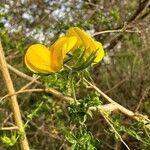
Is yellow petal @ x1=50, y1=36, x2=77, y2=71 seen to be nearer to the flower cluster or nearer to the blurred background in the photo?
the flower cluster

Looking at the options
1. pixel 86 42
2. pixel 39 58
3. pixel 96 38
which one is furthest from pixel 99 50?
pixel 96 38

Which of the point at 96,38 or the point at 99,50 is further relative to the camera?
the point at 96,38

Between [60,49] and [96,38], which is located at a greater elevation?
[60,49]

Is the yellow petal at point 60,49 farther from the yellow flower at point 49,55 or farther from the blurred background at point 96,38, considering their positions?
the blurred background at point 96,38

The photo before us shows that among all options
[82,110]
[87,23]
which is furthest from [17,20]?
[82,110]

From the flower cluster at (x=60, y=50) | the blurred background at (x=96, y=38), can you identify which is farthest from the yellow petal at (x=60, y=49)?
the blurred background at (x=96, y=38)

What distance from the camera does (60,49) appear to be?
136 centimetres

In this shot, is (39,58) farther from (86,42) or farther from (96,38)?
(96,38)

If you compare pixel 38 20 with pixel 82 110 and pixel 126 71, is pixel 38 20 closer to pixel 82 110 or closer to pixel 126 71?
pixel 126 71

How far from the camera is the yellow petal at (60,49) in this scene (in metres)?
1.36

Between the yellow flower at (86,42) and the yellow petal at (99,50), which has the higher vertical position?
the yellow flower at (86,42)

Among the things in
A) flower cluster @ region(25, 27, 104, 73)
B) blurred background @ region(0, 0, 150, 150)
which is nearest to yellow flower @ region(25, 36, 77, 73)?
flower cluster @ region(25, 27, 104, 73)

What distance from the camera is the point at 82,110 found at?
4.87 feet

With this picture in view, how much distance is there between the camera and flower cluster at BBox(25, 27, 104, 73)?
1.37 m
